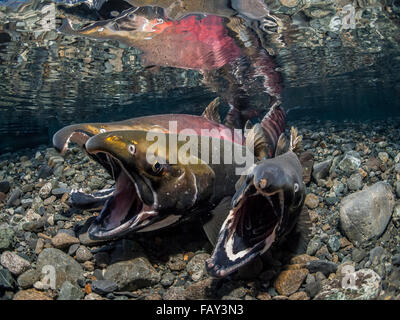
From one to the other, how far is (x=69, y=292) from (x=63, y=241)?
91 cm

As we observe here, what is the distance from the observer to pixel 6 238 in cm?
382

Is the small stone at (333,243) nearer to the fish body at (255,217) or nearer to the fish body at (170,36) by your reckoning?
the fish body at (255,217)

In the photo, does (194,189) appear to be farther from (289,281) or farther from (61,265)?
(61,265)

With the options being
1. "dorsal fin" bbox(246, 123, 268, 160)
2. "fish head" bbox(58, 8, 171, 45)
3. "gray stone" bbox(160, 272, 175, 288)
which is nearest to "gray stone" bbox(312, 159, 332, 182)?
"dorsal fin" bbox(246, 123, 268, 160)

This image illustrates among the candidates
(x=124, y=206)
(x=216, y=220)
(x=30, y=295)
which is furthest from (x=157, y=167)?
(x=30, y=295)

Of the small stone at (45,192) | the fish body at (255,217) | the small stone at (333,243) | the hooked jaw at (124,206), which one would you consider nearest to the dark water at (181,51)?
the small stone at (45,192)

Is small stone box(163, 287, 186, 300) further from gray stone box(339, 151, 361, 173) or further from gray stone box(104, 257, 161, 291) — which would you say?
gray stone box(339, 151, 361, 173)

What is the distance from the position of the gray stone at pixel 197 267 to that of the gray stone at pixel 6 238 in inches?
95.6

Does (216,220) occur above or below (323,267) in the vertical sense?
above

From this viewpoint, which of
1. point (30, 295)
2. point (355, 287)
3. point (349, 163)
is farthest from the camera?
point (349, 163)

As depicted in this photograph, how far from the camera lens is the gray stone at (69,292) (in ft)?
9.97

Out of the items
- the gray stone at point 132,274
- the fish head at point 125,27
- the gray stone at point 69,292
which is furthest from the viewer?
the fish head at point 125,27

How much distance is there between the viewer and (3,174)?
8.38m

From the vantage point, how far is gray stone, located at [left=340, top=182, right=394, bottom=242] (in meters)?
3.86
